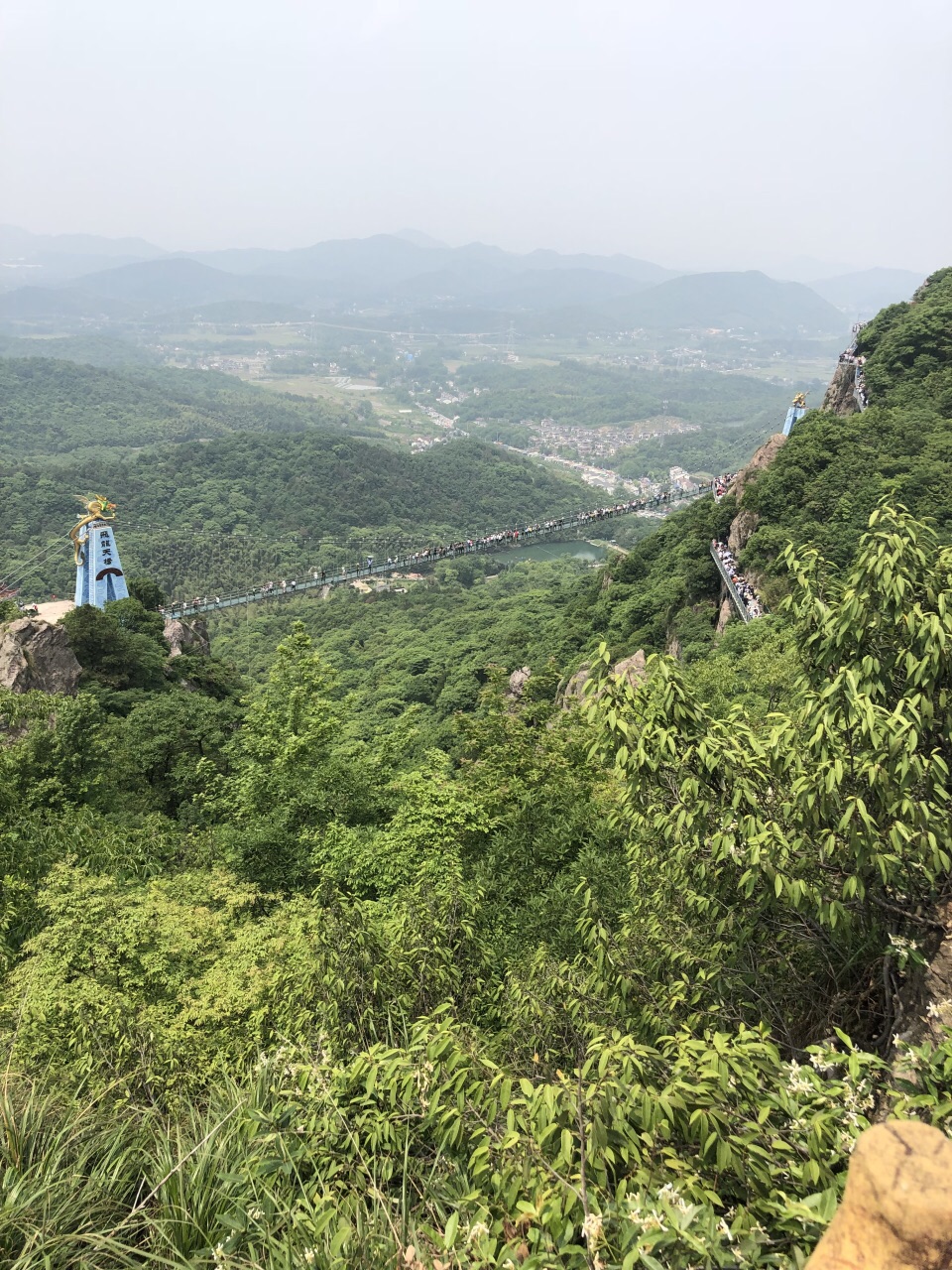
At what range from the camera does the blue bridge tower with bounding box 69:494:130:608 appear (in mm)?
22594

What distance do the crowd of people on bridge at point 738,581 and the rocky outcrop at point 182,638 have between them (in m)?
16.3

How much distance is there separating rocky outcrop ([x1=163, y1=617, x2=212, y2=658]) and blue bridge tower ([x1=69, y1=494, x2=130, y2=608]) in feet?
5.78

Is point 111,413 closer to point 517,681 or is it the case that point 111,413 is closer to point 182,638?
point 182,638

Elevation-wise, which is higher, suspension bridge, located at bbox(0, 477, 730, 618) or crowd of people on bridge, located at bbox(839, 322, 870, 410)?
crowd of people on bridge, located at bbox(839, 322, 870, 410)

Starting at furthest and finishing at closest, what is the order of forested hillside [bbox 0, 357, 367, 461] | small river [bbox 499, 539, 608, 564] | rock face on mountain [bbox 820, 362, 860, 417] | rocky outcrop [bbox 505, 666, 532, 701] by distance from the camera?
1. forested hillside [bbox 0, 357, 367, 461]
2. small river [bbox 499, 539, 608, 564]
3. rock face on mountain [bbox 820, 362, 860, 417]
4. rocky outcrop [bbox 505, 666, 532, 701]

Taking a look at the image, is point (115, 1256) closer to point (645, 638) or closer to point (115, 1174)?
point (115, 1174)

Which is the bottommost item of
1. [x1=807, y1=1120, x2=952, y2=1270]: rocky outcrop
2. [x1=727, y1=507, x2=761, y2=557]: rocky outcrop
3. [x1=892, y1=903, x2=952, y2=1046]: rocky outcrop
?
[x1=727, y1=507, x2=761, y2=557]: rocky outcrop

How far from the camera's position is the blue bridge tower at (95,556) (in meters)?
22.6

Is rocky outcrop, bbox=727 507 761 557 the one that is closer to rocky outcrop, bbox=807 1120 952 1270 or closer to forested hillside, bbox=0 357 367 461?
rocky outcrop, bbox=807 1120 952 1270

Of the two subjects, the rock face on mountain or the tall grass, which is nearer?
the tall grass

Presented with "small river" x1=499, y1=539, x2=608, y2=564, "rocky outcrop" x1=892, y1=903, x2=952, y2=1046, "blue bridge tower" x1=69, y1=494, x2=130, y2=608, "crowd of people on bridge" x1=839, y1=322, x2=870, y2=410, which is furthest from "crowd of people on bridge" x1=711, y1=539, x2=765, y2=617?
"small river" x1=499, y1=539, x2=608, y2=564

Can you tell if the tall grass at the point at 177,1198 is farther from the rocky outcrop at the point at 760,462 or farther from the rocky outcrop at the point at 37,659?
the rocky outcrop at the point at 760,462

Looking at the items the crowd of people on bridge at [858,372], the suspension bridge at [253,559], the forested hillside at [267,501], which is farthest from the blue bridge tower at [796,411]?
the forested hillside at [267,501]

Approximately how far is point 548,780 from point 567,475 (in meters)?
101
